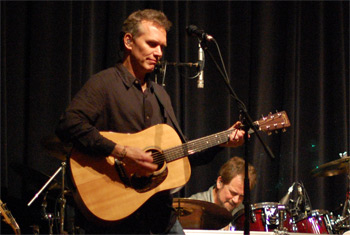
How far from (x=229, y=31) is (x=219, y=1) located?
0.37m

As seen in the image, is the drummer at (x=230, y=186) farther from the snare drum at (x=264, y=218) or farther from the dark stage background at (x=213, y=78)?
the dark stage background at (x=213, y=78)

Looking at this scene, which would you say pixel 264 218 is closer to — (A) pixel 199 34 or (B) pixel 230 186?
(B) pixel 230 186

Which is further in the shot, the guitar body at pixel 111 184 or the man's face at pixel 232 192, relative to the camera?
the man's face at pixel 232 192

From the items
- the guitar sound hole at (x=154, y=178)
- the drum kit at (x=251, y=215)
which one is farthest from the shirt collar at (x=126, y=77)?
the drum kit at (x=251, y=215)

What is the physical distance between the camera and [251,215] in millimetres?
4516

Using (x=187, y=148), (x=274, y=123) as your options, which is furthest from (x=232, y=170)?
(x=187, y=148)

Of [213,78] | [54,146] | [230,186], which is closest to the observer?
[54,146]

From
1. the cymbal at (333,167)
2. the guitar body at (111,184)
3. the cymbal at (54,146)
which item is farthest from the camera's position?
the cymbal at (333,167)

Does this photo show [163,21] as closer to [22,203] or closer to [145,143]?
[145,143]

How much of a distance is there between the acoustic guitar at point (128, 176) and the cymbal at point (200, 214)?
88 cm

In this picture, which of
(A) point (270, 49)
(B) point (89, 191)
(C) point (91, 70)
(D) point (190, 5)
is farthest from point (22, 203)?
(A) point (270, 49)

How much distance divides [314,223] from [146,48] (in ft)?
8.54

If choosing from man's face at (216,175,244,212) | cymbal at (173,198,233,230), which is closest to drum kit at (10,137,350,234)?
cymbal at (173,198,233,230)

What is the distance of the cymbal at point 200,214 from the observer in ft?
13.0
